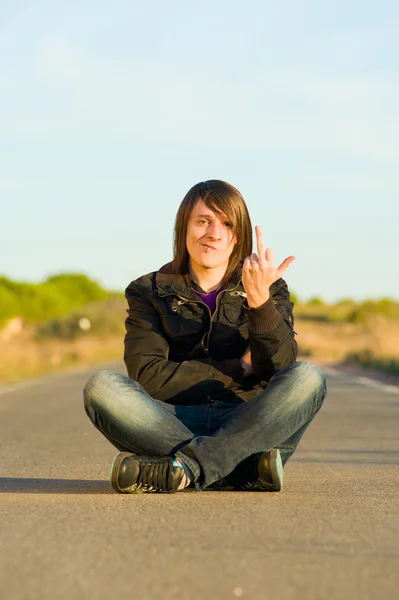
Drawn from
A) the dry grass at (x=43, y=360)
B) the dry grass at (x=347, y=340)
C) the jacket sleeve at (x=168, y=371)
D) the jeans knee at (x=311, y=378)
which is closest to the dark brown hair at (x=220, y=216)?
the jacket sleeve at (x=168, y=371)

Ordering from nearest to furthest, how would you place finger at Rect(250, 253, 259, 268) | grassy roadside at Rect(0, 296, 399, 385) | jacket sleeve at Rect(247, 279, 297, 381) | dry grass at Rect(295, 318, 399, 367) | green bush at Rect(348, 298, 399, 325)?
finger at Rect(250, 253, 259, 268) < jacket sleeve at Rect(247, 279, 297, 381) < grassy roadside at Rect(0, 296, 399, 385) < dry grass at Rect(295, 318, 399, 367) < green bush at Rect(348, 298, 399, 325)

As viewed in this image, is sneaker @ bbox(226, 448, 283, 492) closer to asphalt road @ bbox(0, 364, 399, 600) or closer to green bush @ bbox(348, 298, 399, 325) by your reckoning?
asphalt road @ bbox(0, 364, 399, 600)

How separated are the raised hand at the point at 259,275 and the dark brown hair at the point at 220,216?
0.51 m

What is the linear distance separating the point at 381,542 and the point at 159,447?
1.70 m

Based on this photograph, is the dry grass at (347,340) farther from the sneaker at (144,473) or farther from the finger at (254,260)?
the sneaker at (144,473)

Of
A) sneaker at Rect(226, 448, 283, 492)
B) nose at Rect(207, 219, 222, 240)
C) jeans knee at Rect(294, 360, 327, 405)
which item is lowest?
sneaker at Rect(226, 448, 283, 492)

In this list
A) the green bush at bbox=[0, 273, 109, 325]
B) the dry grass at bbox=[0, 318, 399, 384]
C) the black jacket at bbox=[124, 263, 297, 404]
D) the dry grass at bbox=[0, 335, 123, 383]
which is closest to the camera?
the black jacket at bbox=[124, 263, 297, 404]

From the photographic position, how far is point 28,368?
1303 inches

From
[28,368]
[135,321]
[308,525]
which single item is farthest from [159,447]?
[28,368]

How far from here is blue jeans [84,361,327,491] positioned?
5.48m

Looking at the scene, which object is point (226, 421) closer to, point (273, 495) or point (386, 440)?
point (273, 495)

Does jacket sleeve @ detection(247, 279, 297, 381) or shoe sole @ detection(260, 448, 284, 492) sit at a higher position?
jacket sleeve @ detection(247, 279, 297, 381)

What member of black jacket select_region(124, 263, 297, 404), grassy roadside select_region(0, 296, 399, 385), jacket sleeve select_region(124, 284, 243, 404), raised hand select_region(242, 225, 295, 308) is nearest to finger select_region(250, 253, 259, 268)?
raised hand select_region(242, 225, 295, 308)

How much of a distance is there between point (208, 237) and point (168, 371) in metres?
0.73
